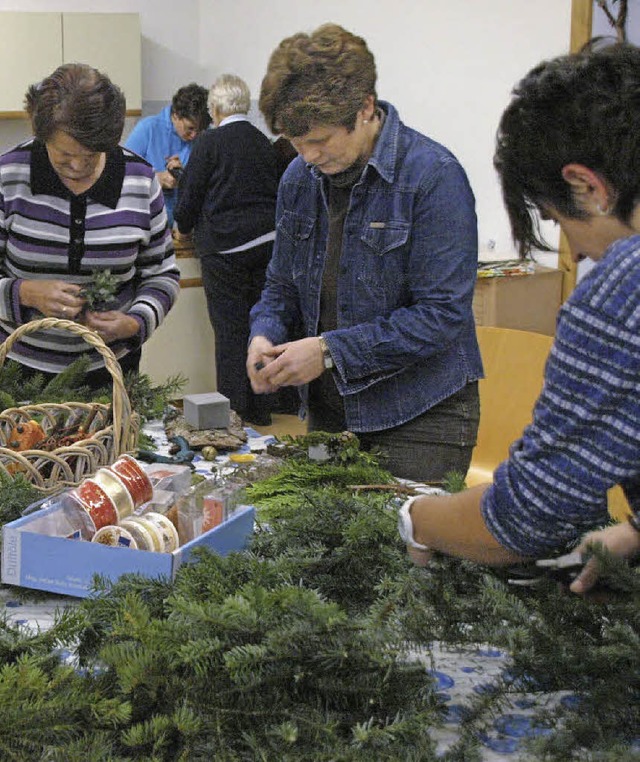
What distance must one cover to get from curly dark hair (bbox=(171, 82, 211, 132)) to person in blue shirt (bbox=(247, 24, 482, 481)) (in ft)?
12.5

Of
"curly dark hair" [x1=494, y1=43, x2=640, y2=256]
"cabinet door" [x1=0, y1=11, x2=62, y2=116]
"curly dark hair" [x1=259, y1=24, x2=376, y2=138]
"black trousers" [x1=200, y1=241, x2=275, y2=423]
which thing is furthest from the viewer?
"cabinet door" [x1=0, y1=11, x2=62, y2=116]

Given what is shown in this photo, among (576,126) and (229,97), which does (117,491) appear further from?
(229,97)

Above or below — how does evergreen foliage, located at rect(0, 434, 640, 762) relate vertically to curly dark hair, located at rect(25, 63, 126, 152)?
below

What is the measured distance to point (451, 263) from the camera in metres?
2.23

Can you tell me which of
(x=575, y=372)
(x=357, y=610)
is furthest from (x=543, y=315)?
(x=575, y=372)

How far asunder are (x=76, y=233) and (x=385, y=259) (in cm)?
82

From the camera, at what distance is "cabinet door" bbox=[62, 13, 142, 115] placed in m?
6.66

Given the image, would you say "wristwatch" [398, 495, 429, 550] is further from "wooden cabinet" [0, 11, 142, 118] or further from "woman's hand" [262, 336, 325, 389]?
"wooden cabinet" [0, 11, 142, 118]

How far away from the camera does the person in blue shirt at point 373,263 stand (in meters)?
2.21

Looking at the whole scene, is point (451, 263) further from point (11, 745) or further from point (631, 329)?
point (11, 745)

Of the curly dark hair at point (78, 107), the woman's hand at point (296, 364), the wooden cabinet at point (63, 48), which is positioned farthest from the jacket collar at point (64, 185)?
the wooden cabinet at point (63, 48)

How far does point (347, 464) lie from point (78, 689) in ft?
3.18

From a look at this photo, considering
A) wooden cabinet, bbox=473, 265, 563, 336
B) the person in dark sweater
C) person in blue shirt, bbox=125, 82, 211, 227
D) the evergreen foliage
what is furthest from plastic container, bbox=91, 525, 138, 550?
person in blue shirt, bbox=125, 82, 211, 227

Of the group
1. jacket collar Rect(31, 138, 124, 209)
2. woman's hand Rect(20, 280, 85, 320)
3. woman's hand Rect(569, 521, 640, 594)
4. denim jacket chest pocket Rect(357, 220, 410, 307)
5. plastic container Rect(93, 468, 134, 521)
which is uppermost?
jacket collar Rect(31, 138, 124, 209)
